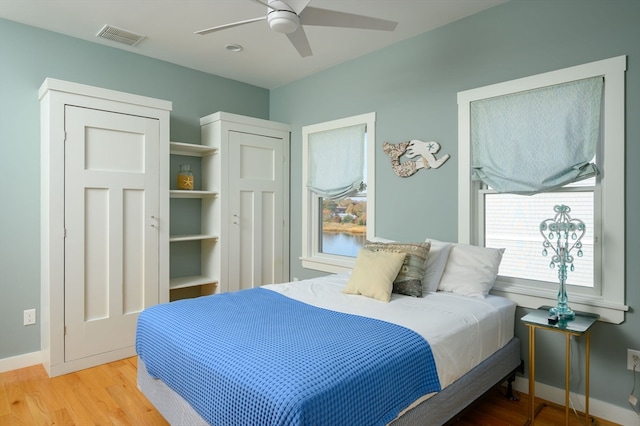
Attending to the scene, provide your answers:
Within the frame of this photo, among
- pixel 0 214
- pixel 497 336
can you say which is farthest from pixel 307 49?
pixel 0 214

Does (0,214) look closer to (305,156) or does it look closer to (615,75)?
(305,156)

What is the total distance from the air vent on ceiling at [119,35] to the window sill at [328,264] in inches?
102

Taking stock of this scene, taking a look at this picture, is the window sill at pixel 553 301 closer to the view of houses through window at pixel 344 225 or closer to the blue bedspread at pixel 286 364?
the blue bedspread at pixel 286 364

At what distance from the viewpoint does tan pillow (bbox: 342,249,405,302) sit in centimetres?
243

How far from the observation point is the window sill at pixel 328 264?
12.3ft

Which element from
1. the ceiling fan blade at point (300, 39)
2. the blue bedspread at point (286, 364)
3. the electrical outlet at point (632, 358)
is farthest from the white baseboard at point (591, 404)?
the ceiling fan blade at point (300, 39)

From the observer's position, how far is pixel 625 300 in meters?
2.24

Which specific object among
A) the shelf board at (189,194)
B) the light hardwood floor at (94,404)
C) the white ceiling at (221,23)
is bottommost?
the light hardwood floor at (94,404)

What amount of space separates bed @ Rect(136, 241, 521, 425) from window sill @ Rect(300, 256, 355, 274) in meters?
0.99

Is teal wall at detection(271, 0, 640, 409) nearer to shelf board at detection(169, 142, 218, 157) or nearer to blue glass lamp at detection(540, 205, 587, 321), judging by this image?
blue glass lamp at detection(540, 205, 587, 321)

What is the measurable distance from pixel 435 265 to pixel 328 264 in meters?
1.42

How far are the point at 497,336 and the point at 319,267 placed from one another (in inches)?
80.7

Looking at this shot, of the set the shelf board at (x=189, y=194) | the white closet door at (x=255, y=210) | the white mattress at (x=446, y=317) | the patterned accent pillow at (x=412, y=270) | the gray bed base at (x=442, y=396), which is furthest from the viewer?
the white closet door at (x=255, y=210)

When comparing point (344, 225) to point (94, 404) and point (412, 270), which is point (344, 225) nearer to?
point (412, 270)
